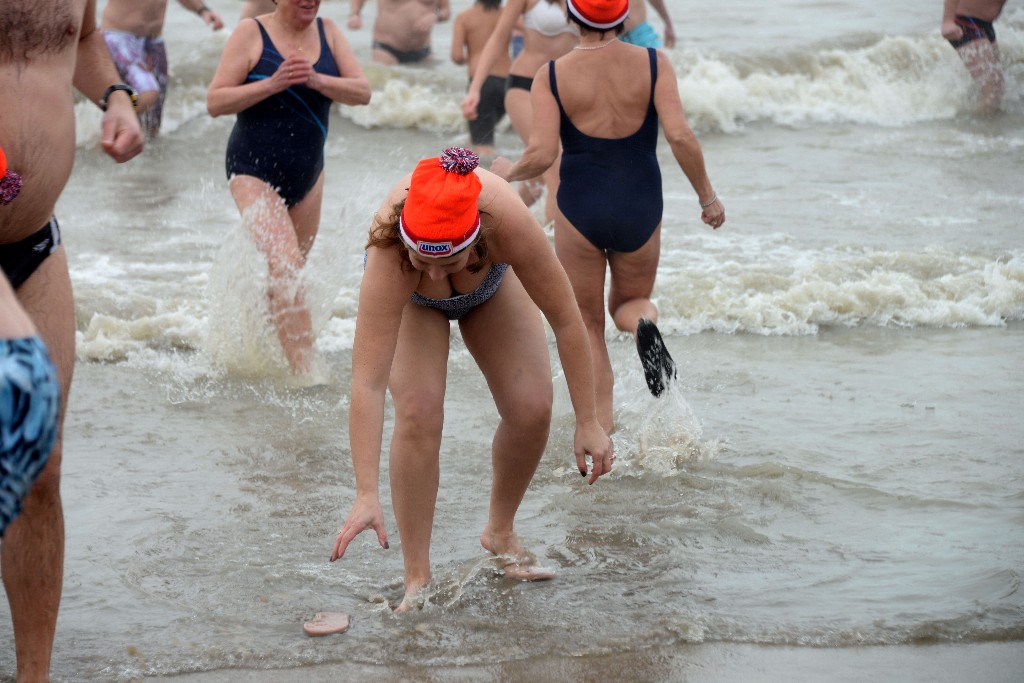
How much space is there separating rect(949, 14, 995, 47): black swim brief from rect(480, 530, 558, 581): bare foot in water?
1087 centimetres

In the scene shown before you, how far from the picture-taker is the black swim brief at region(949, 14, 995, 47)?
527 inches

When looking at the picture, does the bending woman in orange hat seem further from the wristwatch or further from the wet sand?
the wristwatch

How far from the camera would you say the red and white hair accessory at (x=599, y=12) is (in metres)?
5.42

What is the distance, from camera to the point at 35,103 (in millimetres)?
3354

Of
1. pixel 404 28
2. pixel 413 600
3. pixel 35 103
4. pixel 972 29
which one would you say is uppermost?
pixel 35 103

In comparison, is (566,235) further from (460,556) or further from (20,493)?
(20,493)

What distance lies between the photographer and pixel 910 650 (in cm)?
381

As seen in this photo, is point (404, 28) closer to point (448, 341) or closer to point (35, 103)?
point (448, 341)

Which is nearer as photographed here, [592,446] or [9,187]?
[9,187]

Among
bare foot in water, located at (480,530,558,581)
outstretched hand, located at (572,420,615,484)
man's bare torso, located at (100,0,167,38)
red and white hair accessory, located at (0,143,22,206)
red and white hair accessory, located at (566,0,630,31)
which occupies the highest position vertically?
red and white hair accessory, located at (0,143,22,206)

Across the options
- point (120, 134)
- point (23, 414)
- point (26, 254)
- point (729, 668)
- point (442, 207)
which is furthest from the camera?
point (120, 134)

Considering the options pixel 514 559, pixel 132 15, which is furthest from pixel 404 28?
pixel 514 559

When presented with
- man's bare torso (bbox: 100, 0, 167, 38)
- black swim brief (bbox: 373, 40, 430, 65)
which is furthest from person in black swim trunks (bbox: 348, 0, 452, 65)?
man's bare torso (bbox: 100, 0, 167, 38)

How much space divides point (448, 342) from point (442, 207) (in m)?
0.65
